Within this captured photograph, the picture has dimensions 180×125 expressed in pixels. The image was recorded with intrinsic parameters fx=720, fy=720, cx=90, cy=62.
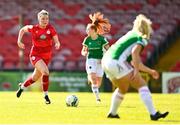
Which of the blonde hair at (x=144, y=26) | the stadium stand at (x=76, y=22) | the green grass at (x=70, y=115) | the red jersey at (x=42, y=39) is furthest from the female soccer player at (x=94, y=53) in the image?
the stadium stand at (x=76, y=22)

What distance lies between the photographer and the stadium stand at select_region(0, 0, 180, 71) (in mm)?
37406

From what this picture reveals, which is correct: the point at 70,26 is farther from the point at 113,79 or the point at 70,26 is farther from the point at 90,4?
the point at 113,79

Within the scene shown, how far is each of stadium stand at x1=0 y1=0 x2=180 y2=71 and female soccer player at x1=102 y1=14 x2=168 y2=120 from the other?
21036 millimetres

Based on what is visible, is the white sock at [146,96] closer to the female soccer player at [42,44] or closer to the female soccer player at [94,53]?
the female soccer player at [42,44]

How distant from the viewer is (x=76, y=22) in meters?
41.3

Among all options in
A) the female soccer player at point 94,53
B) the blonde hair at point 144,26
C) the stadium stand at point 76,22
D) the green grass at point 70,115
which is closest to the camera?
the blonde hair at point 144,26

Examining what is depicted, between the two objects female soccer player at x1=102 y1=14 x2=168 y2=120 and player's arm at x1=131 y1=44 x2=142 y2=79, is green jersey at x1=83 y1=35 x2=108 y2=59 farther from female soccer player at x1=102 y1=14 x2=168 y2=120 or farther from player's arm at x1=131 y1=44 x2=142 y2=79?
player's arm at x1=131 y1=44 x2=142 y2=79

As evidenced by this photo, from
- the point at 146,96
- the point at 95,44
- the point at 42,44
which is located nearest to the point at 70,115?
the point at 146,96

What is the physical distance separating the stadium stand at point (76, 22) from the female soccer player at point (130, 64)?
69.0 ft

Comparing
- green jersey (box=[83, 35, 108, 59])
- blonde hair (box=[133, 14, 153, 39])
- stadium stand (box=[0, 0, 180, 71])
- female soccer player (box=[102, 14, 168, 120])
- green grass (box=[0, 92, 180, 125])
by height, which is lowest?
stadium stand (box=[0, 0, 180, 71])

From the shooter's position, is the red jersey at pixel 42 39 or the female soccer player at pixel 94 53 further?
the female soccer player at pixel 94 53

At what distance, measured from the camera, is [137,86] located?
14.2m

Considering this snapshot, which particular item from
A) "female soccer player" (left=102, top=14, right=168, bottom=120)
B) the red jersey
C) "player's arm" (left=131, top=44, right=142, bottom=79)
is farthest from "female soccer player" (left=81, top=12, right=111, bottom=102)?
"player's arm" (left=131, top=44, right=142, bottom=79)

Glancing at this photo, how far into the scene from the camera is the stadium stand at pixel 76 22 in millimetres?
37406
